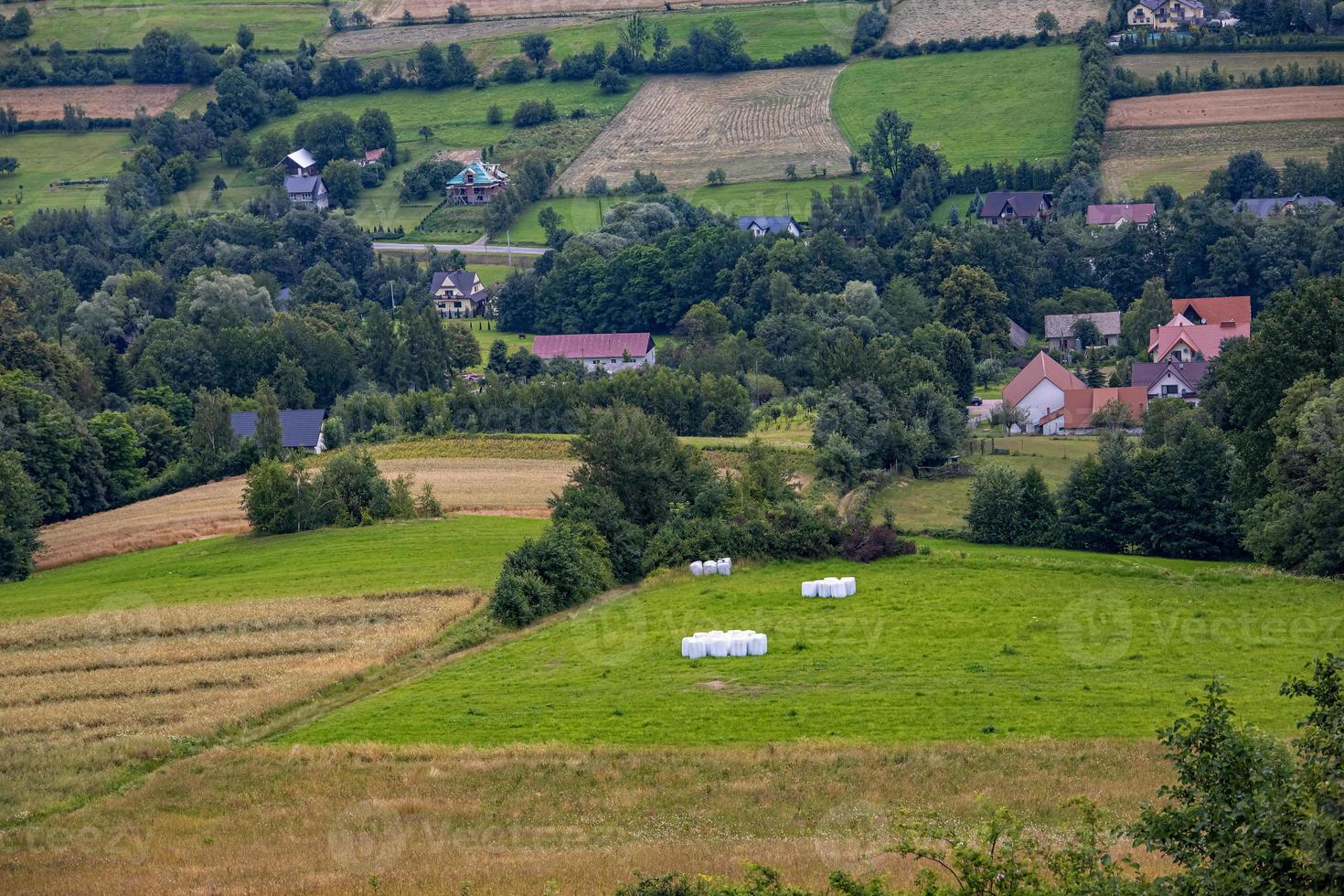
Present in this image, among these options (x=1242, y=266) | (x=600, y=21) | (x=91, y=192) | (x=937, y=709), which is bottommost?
(x=937, y=709)

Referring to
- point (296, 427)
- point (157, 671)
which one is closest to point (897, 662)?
point (157, 671)

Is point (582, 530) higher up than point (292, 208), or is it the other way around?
point (292, 208)

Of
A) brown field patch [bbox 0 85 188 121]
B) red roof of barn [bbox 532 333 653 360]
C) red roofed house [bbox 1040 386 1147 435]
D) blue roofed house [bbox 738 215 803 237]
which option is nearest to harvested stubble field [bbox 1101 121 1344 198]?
blue roofed house [bbox 738 215 803 237]

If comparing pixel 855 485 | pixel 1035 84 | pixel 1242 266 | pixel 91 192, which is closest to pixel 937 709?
pixel 855 485

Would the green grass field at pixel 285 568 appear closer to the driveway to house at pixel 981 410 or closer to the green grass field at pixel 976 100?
the driveway to house at pixel 981 410

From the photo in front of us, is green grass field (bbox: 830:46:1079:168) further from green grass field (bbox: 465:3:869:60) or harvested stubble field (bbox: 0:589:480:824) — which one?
harvested stubble field (bbox: 0:589:480:824)

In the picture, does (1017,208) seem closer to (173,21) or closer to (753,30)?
(753,30)

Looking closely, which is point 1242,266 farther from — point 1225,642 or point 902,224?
point 1225,642
